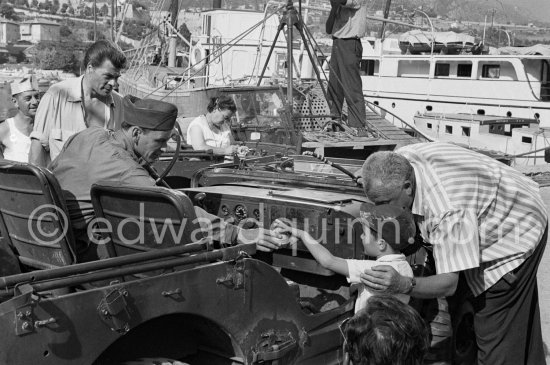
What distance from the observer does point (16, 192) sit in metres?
3.79

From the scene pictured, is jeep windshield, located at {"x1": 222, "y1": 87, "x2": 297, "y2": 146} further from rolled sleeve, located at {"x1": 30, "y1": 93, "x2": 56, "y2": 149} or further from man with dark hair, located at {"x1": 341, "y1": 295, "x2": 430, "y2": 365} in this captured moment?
man with dark hair, located at {"x1": 341, "y1": 295, "x2": 430, "y2": 365}

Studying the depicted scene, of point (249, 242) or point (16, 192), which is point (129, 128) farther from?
point (249, 242)

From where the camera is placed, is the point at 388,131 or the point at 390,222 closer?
the point at 390,222

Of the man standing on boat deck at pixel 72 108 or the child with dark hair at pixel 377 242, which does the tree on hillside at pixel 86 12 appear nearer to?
the man standing on boat deck at pixel 72 108

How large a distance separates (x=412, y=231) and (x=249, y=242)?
86cm

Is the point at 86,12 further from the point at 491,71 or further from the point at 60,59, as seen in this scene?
the point at 491,71

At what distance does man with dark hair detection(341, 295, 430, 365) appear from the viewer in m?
2.16

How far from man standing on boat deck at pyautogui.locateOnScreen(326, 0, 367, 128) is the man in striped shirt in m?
6.48

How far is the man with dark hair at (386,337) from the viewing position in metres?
2.16

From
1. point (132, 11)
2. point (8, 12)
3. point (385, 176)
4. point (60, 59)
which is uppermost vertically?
point (8, 12)

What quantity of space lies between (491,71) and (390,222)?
27265 millimetres

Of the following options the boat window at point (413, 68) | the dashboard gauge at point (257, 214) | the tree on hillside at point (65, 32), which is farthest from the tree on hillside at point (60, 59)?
the dashboard gauge at point (257, 214)

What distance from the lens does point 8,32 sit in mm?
133375

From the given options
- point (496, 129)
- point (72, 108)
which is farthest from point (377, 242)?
point (496, 129)
